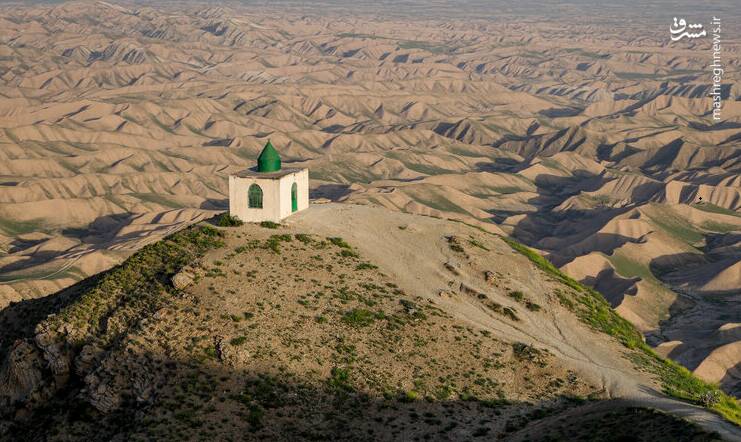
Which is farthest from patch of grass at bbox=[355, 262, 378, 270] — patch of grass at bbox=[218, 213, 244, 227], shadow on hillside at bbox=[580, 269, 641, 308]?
shadow on hillside at bbox=[580, 269, 641, 308]

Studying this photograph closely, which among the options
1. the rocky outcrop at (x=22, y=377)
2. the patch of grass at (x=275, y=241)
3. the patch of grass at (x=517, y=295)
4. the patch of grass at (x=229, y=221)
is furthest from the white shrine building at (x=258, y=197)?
the rocky outcrop at (x=22, y=377)

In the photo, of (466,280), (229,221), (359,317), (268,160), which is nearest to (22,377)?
(229,221)

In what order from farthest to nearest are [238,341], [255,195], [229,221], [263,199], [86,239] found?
[86,239]
[255,195]
[263,199]
[229,221]
[238,341]

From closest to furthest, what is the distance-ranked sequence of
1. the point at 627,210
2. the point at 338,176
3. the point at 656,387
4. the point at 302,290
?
the point at 656,387 → the point at 302,290 → the point at 627,210 → the point at 338,176

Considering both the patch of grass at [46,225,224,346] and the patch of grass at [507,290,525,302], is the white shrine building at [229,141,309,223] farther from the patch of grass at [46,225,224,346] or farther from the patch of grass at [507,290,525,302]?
the patch of grass at [507,290,525,302]

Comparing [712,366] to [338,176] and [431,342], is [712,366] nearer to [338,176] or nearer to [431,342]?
[431,342]

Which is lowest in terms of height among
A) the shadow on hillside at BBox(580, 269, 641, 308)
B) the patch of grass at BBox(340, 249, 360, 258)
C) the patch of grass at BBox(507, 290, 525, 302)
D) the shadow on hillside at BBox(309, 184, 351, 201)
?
the shadow on hillside at BBox(309, 184, 351, 201)

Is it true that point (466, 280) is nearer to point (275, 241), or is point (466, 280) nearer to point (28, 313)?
point (275, 241)

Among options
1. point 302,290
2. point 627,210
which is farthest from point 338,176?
point 302,290
